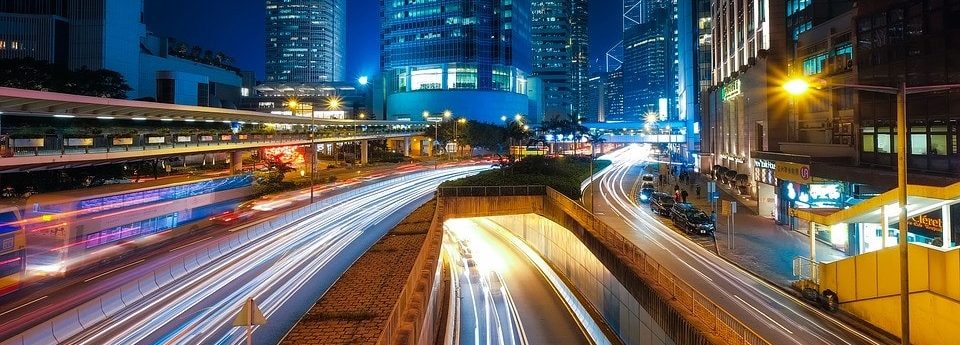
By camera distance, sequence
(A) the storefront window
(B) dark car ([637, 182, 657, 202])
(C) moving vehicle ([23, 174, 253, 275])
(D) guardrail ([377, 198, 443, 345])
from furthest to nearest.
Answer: (B) dark car ([637, 182, 657, 202]) < (A) the storefront window < (C) moving vehicle ([23, 174, 253, 275]) < (D) guardrail ([377, 198, 443, 345])

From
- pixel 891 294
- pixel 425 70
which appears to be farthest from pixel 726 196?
pixel 425 70

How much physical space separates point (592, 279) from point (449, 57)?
11602 cm

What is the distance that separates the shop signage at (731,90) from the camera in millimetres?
53500

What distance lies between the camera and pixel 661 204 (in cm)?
3806

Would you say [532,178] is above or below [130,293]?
above

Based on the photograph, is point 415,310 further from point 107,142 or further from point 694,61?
point 694,61

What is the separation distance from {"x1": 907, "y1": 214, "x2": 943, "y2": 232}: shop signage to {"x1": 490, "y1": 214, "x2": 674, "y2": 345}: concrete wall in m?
11.0

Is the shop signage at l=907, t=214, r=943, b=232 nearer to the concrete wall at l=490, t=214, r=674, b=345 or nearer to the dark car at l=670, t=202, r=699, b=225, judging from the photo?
the concrete wall at l=490, t=214, r=674, b=345

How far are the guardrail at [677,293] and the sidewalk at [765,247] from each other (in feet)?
20.5

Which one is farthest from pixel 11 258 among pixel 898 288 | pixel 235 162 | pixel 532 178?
pixel 235 162

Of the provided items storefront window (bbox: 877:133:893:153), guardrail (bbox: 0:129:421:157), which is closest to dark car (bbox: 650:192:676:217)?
storefront window (bbox: 877:133:893:153)

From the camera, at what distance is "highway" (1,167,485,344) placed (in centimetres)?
1526

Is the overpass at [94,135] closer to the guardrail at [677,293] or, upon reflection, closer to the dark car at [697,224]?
the guardrail at [677,293]

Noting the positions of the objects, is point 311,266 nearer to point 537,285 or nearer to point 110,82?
point 537,285
